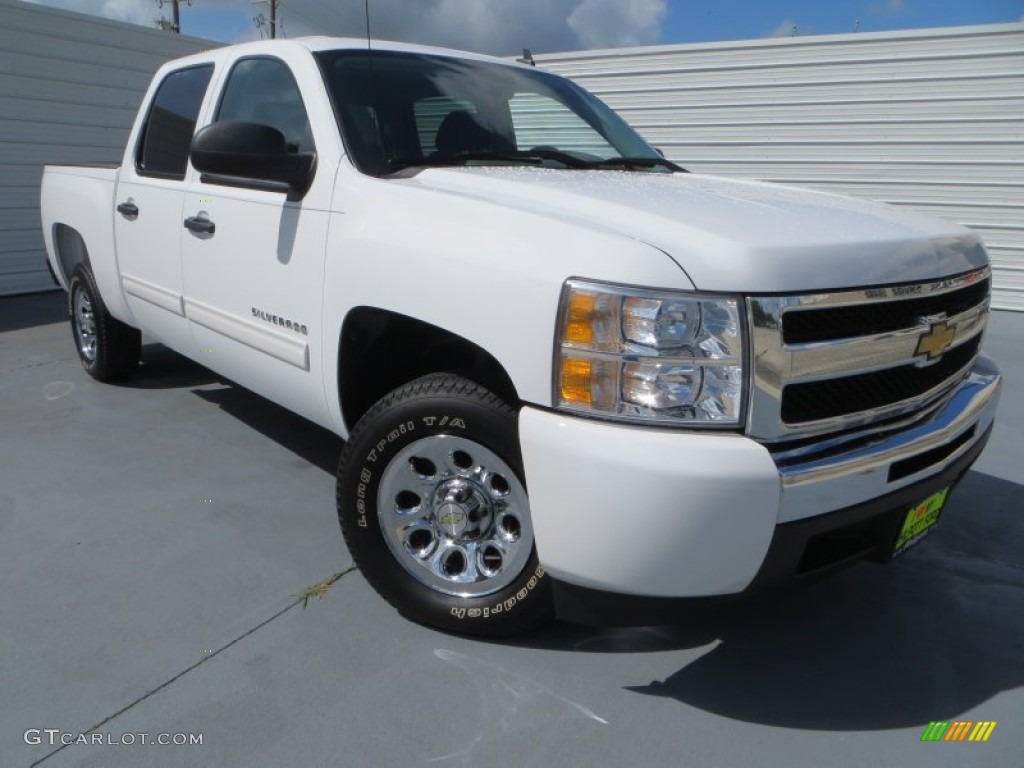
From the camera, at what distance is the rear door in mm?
3895

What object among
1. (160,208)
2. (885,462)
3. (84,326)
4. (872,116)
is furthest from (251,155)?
(872,116)

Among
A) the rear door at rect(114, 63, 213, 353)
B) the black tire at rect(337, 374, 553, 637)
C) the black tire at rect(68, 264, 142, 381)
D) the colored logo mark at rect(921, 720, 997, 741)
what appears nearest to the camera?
the colored logo mark at rect(921, 720, 997, 741)

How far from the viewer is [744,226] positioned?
2.14 meters

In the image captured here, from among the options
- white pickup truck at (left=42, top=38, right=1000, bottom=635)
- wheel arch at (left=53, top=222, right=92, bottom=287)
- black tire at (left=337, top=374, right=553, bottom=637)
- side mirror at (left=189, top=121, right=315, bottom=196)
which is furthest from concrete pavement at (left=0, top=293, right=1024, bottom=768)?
wheel arch at (left=53, top=222, right=92, bottom=287)

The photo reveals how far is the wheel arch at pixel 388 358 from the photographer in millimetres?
2625

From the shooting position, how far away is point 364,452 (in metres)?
2.59

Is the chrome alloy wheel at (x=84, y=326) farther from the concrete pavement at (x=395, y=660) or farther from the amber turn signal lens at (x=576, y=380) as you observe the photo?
the amber turn signal lens at (x=576, y=380)

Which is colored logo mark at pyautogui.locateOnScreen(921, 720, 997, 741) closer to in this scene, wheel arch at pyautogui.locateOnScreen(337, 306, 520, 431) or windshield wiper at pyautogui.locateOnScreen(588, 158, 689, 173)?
wheel arch at pyautogui.locateOnScreen(337, 306, 520, 431)

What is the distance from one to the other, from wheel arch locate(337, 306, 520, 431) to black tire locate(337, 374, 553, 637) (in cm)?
17

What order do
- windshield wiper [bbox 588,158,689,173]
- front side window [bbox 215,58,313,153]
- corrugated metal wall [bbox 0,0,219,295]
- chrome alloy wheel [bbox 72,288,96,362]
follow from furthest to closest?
corrugated metal wall [bbox 0,0,219,295], chrome alloy wheel [bbox 72,288,96,362], windshield wiper [bbox 588,158,689,173], front side window [bbox 215,58,313,153]

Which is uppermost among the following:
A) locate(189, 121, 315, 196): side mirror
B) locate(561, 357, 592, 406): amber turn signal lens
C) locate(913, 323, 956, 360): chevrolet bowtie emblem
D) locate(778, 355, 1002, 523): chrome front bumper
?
locate(189, 121, 315, 196): side mirror

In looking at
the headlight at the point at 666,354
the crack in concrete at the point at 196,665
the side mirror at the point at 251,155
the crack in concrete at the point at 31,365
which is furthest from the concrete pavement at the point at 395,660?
the crack in concrete at the point at 31,365

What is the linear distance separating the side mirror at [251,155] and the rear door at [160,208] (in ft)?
3.07

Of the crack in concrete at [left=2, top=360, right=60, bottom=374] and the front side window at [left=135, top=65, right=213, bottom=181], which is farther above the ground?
the front side window at [left=135, top=65, right=213, bottom=181]
